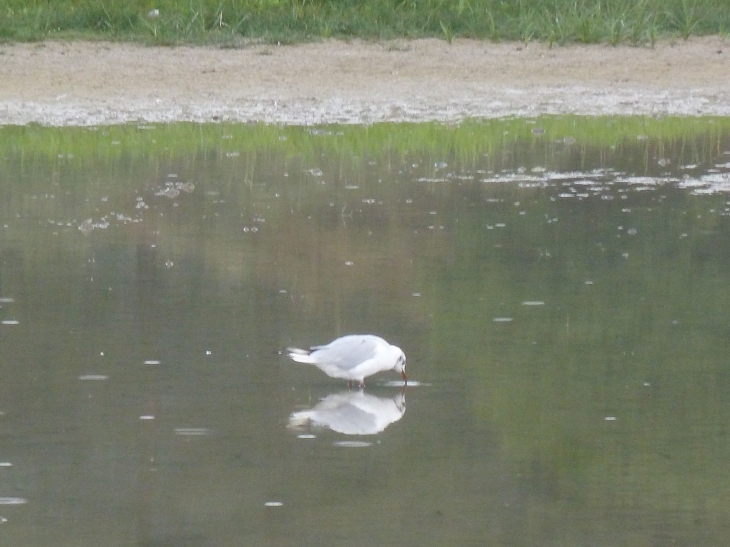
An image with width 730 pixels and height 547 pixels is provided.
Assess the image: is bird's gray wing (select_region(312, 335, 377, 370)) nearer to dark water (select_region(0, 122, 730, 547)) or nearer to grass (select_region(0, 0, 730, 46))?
dark water (select_region(0, 122, 730, 547))

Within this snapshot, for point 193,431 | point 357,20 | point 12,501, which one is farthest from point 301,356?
point 357,20

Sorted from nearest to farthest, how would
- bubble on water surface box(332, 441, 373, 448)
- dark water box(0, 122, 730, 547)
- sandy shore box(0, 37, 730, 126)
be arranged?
1. dark water box(0, 122, 730, 547)
2. bubble on water surface box(332, 441, 373, 448)
3. sandy shore box(0, 37, 730, 126)

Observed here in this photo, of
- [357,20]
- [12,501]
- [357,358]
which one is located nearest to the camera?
[12,501]

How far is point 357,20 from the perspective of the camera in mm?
16297

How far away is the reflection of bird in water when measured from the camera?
464 centimetres

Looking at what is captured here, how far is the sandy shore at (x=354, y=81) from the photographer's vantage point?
42.3 ft

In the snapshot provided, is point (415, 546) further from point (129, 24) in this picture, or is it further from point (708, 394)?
point (129, 24)

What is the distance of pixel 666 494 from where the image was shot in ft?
13.2

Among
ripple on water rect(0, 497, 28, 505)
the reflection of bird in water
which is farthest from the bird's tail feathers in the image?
ripple on water rect(0, 497, 28, 505)

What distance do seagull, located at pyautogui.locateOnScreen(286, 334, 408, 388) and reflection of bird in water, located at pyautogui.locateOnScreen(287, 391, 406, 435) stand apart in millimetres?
80

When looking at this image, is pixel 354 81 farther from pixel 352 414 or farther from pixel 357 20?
pixel 352 414

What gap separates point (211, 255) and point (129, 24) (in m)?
9.73

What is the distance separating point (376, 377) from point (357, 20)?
11358mm

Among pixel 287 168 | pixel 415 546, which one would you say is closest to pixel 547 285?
pixel 415 546
